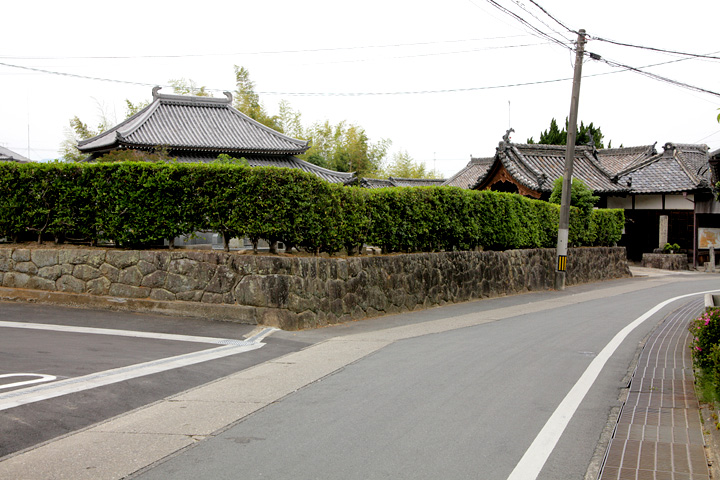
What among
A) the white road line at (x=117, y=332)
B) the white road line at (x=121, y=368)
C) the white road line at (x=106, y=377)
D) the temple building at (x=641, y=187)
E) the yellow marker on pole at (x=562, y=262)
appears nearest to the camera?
the white road line at (x=106, y=377)

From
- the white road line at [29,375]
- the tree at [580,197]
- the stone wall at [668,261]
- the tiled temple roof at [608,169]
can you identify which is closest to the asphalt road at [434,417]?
the white road line at [29,375]

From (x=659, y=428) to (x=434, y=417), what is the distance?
2356 mm

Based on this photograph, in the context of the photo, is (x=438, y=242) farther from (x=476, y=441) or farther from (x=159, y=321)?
(x=476, y=441)

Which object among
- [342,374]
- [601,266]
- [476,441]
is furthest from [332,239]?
[601,266]

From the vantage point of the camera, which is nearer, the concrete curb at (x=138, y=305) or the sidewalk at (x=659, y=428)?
the sidewalk at (x=659, y=428)

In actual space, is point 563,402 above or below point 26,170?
below

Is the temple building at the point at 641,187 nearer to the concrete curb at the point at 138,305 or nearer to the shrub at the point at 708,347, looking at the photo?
the concrete curb at the point at 138,305

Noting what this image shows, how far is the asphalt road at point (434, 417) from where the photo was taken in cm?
508

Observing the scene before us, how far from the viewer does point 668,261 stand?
1336 inches

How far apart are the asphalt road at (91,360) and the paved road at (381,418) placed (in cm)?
35

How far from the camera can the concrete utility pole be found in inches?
846

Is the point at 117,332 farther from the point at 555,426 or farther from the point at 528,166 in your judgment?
the point at 528,166

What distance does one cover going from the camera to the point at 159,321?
11750 mm

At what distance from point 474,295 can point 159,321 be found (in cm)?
1015
